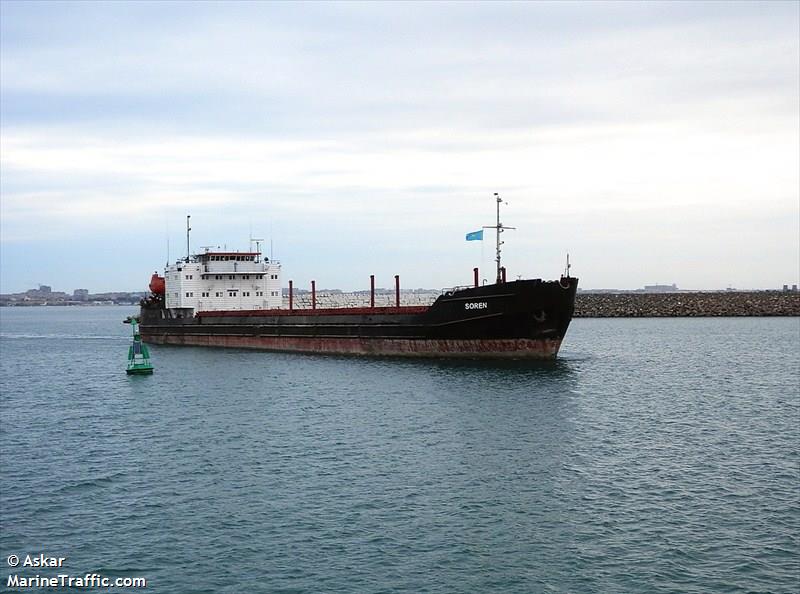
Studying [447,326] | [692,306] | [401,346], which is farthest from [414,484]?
[692,306]

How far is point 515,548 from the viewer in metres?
16.2

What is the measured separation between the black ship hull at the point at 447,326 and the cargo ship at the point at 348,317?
2.2 inches

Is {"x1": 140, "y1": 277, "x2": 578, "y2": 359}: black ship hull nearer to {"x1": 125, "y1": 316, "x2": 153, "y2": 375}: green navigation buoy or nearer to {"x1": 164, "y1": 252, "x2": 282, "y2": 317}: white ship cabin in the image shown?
{"x1": 164, "y1": 252, "x2": 282, "y2": 317}: white ship cabin

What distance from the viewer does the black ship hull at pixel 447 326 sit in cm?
4259

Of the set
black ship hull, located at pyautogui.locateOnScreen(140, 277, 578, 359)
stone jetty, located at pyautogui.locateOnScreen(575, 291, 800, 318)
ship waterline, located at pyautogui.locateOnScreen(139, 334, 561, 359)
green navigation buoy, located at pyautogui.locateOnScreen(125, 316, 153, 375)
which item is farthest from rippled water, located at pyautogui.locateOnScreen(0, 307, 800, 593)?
stone jetty, located at pyautogui.locateOnScreen(575, 291, 800, 318)

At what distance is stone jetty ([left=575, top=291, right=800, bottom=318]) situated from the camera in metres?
131

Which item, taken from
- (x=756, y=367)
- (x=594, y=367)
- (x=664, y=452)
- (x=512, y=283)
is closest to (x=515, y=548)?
(x=664, y=452)

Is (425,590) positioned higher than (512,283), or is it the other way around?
(512,283)

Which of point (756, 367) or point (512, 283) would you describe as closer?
point (512, 283)

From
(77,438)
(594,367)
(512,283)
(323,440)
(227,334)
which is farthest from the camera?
(227,334)

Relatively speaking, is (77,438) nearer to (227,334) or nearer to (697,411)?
(697,411)

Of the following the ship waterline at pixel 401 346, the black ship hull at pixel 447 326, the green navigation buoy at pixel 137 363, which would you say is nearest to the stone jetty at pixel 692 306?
the ship waterline at pixel 401 346

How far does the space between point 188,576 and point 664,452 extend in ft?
49.6

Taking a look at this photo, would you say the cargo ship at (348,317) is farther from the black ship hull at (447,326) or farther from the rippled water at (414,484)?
the rippled water at (414,484)
